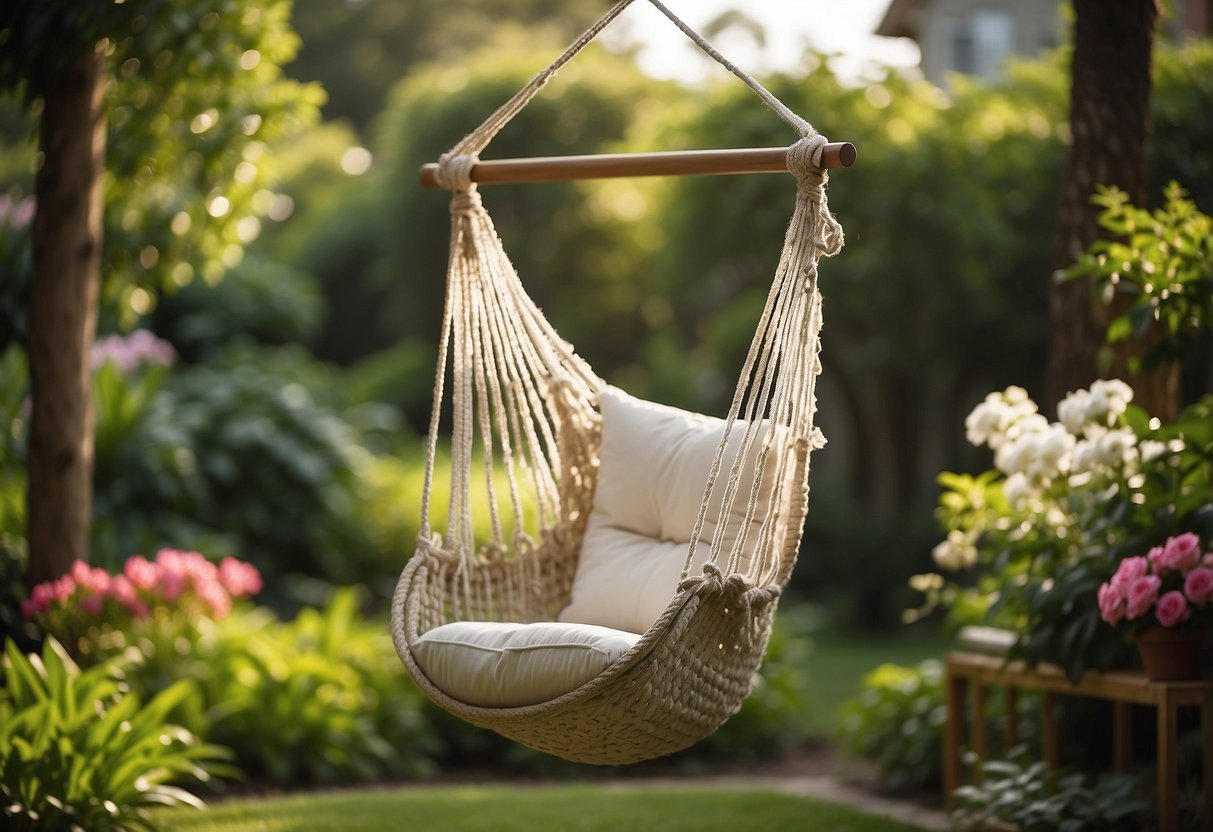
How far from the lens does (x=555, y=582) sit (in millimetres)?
2719

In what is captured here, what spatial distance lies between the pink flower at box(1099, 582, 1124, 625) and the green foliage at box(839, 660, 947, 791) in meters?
0.93

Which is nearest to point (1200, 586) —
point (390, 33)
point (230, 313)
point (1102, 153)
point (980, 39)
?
point (1102, 153)

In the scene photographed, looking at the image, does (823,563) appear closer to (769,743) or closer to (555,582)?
(769,743)

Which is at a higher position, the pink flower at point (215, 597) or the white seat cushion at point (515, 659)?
the white seat cushion at point (515, 659)

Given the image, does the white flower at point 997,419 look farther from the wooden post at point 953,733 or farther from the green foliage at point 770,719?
the green foliage at point 770,719

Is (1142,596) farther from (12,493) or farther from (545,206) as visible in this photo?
(545,206)

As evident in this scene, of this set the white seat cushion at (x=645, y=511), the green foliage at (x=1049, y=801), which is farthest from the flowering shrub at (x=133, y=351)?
the green foliage at (x=1049, y=801)

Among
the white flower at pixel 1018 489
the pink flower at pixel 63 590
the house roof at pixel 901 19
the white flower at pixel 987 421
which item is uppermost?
the house roof at pixel 901 19

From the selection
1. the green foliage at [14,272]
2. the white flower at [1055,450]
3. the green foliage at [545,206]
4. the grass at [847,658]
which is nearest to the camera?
the white flower at [1055,450]

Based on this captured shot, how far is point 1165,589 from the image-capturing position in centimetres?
239

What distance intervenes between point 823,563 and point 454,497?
15.4 ft

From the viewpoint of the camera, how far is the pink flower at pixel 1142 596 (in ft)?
7.67

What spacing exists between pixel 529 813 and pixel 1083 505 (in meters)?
1.44

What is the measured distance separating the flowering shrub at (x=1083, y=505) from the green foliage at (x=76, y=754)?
177 cm
